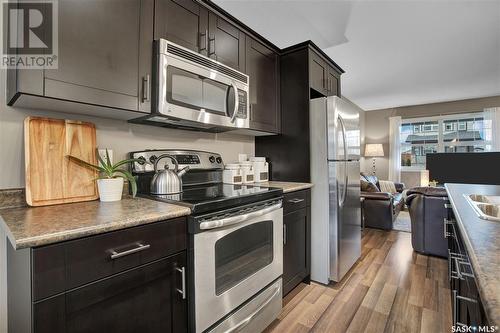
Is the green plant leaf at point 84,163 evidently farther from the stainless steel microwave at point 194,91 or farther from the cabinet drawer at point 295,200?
the cabinet drawer at point 295,200

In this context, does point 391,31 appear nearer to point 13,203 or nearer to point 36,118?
point 36,118

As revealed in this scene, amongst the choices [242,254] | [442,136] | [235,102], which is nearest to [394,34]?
[235,102]

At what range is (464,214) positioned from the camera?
107 centimetres

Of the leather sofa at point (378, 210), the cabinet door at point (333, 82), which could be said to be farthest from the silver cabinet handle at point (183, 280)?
the leather sofa at point (378, 210)

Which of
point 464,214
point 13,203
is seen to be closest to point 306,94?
point 464,214

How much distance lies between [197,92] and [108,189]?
31.8 inches

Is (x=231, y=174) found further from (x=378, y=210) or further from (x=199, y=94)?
(x=378, y=210)

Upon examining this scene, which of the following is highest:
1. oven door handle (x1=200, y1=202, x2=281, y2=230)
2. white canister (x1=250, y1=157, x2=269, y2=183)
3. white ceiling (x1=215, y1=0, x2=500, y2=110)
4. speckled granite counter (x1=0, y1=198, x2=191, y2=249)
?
white ceiling (x1=215, y1=0, x2=500, y2=110)

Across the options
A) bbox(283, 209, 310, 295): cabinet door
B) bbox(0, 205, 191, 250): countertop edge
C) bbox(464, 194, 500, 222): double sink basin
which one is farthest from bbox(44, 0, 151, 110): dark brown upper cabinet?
bbox(464, 194, 500, 222): double sink basin

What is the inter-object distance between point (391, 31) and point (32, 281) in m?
3.30

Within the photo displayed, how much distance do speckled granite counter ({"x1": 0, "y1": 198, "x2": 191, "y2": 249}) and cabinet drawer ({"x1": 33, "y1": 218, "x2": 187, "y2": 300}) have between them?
0.03m

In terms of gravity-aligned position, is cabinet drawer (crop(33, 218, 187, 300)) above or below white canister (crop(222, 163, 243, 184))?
below

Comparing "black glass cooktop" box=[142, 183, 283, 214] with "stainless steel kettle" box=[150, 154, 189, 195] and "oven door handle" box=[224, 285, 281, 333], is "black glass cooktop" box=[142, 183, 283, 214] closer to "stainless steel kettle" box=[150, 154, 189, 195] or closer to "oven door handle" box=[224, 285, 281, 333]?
"stainless steel kettle" box=[150, 154, 189, 195]

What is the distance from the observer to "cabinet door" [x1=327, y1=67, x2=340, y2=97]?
268 cm
